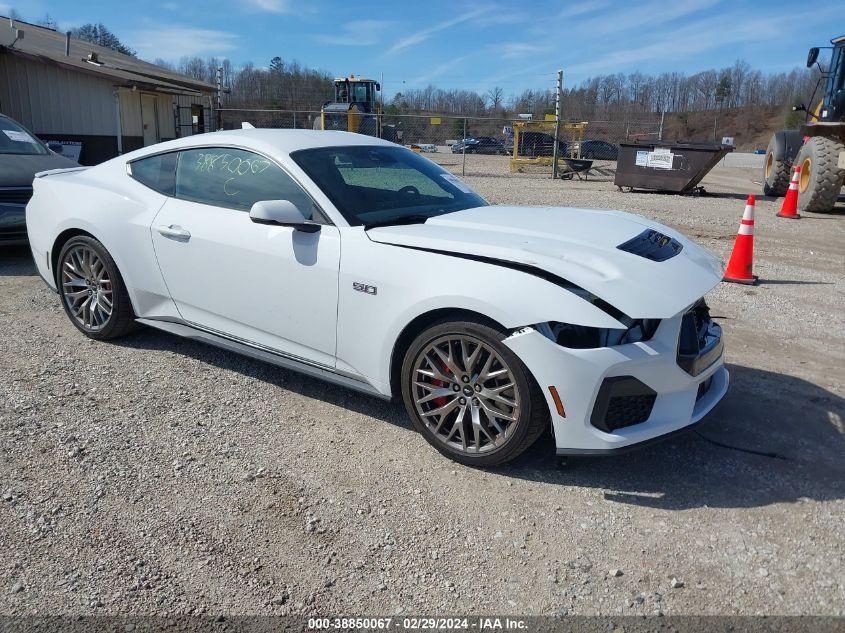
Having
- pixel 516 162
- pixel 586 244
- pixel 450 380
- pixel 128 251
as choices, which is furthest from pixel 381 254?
pixel 516 162

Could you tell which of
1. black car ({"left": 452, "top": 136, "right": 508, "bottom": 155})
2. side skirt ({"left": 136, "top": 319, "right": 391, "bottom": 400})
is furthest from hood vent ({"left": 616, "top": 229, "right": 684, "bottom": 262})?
black car ({"left": 452, "top": 136, "right": 508, "bottom": 155})

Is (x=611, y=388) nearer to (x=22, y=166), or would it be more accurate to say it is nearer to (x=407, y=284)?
(x=407, y=284)

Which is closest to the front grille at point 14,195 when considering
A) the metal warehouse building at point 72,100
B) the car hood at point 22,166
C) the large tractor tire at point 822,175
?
the car hood at point 22,166

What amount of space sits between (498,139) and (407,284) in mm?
44849

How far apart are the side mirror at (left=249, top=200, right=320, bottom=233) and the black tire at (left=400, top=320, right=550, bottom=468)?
0.92 metres

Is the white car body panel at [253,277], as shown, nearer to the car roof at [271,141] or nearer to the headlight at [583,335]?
the car roof at [271,141]

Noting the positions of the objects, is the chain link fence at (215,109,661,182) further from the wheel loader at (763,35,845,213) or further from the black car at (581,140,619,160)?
the wheel loader at (763,35,845,213)

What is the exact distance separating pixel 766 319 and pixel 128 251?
17.3ft

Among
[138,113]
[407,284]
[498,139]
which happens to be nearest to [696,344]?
[407,284]

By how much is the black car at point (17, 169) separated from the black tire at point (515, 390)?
5569 mm

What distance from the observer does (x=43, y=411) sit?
12.4 ft

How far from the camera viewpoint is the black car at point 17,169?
684cm

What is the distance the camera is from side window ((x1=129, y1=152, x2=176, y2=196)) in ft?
14.5

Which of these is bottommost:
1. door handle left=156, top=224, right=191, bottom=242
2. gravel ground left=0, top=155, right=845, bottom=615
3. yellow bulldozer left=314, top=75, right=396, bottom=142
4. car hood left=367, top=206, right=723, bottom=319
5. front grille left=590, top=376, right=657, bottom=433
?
gravel ground left=0, top=155, right=845, bottom=615
